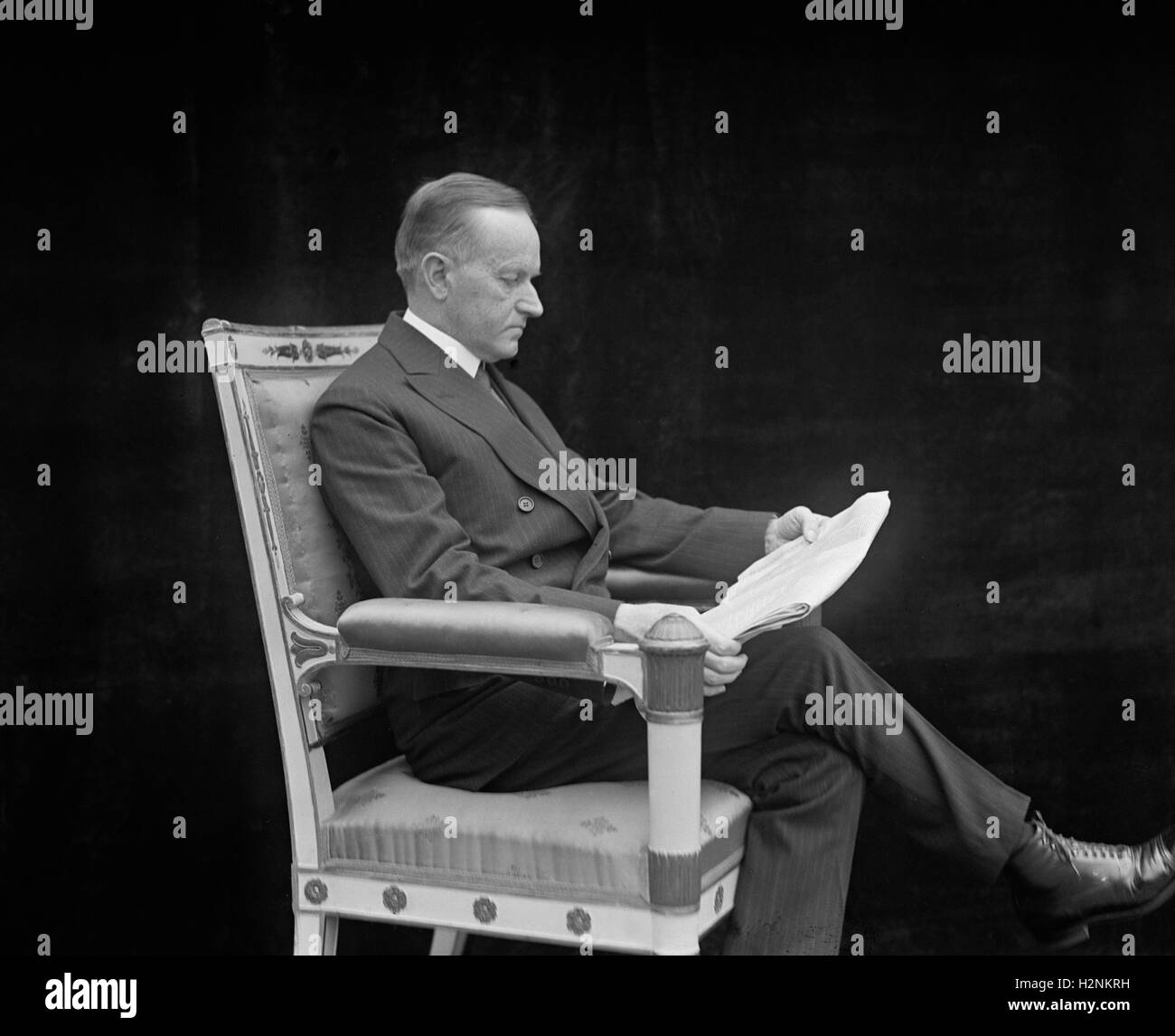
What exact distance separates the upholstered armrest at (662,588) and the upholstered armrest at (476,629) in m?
0.59

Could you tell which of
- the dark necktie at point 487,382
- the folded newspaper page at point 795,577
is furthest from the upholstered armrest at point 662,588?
the dark necktie at point 487,382

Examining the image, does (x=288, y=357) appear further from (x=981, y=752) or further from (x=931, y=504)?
(x=981, y=752)

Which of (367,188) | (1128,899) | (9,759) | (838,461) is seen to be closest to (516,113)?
(367,188)

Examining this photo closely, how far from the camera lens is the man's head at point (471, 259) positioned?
2.65 meters

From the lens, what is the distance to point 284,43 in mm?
3344

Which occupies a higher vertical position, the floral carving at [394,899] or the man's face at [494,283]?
the man's face at [494,283]

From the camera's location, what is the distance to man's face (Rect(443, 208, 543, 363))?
8.70 feet

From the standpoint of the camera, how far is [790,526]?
2881 mm

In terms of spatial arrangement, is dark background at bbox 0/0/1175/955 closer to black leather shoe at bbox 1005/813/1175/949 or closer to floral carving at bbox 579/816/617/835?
black leather shoe at bbox 1005/813/1175/949

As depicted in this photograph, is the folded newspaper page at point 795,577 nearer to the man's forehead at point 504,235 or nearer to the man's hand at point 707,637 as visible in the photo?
the man's hand at point 707,637

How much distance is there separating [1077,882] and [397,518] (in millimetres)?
1184

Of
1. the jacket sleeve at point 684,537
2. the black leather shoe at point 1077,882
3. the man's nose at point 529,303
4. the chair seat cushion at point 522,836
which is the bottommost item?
the black leather shoe at point 1077,882

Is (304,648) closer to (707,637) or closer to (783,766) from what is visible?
(707,637)

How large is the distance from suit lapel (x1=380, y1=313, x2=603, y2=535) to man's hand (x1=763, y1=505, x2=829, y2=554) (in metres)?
0.36
